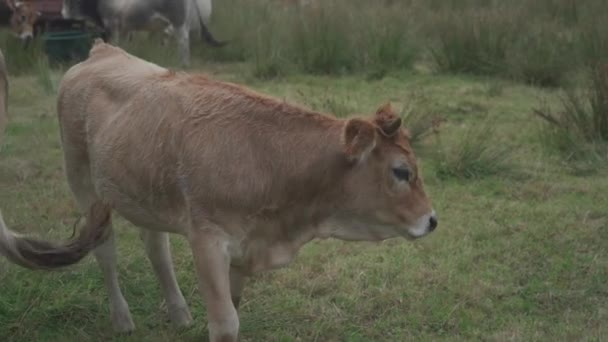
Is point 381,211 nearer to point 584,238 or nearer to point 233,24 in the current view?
point 584,238

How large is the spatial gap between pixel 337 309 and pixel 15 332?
1743 mm

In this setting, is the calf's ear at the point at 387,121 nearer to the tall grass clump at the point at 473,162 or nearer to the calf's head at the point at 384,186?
the calf's head at the point at 384,186

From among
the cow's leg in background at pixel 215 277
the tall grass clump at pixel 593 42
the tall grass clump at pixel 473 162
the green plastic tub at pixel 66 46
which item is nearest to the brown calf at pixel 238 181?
the cow's leg in background at pixel 215 277

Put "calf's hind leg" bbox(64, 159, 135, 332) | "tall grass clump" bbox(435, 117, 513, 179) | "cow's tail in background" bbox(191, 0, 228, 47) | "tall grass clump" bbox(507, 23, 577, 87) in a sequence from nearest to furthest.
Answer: "calf's hind leg" bbox(64, 159, 135, 332)
"tall grass clump" bbox(435, 117, 513, 179)
"tall grass clump" bbox(507, 23, 577, 87)
"cow's tail in background" bbox(191, 0, 228, 47)

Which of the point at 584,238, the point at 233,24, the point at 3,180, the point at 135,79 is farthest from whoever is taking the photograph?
the point at 233,24

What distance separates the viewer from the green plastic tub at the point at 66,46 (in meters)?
14.3

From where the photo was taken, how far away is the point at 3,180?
7.95 metres

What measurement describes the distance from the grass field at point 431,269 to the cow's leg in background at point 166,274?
0.33ft

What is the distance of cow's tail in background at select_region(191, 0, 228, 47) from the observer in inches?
590

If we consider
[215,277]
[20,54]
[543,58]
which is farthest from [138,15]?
[215,277]

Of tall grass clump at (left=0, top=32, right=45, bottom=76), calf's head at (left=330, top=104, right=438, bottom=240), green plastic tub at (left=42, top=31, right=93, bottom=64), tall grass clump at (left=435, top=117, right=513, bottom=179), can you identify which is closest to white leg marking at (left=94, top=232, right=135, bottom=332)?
calf's head at (left=330, top=104, right=438, bottom=240)

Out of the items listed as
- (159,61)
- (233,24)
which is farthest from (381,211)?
(233,24)

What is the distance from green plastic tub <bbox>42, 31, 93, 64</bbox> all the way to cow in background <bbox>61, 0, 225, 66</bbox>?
557 mm

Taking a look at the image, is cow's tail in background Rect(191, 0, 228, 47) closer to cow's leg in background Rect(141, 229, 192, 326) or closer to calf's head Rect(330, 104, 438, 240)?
cow's leg in background Rect(141, 229, 192, 326)
